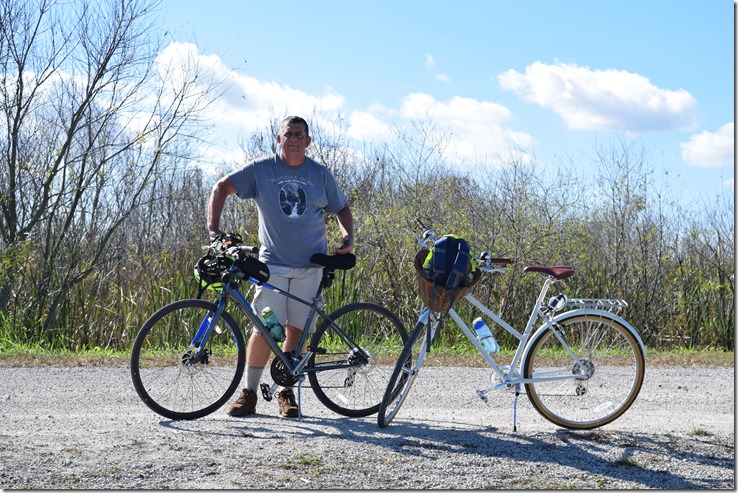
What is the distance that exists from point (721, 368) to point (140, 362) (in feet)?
21.4

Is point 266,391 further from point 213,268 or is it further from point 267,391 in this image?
point 213,268

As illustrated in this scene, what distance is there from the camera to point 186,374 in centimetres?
616

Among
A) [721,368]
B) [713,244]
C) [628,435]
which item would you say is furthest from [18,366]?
[713,244]

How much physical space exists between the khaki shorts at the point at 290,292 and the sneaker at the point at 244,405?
558 mm

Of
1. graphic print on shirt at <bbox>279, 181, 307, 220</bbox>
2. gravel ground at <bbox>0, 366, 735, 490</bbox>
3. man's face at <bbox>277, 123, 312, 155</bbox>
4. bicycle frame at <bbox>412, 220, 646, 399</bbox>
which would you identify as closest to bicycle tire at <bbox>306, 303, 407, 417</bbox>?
gravel ground at <bbox>0, 366, 735, 490</bbox>

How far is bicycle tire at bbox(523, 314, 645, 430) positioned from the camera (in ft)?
19.2

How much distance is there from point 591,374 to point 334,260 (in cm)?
195

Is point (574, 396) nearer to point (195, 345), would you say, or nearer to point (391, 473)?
point (391, 473)

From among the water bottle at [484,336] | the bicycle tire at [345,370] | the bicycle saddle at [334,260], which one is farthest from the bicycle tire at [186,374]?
the water bottle at [484,336]

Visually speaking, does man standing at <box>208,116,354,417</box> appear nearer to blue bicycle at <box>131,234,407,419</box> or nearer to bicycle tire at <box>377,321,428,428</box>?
blue bicycle at <box>131,234,407,419</box>

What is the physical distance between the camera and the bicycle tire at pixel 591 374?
231 inches

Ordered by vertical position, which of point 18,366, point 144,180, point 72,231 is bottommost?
point 18,366

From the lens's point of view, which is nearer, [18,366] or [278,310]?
[278,310]

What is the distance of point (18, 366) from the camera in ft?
30.5
